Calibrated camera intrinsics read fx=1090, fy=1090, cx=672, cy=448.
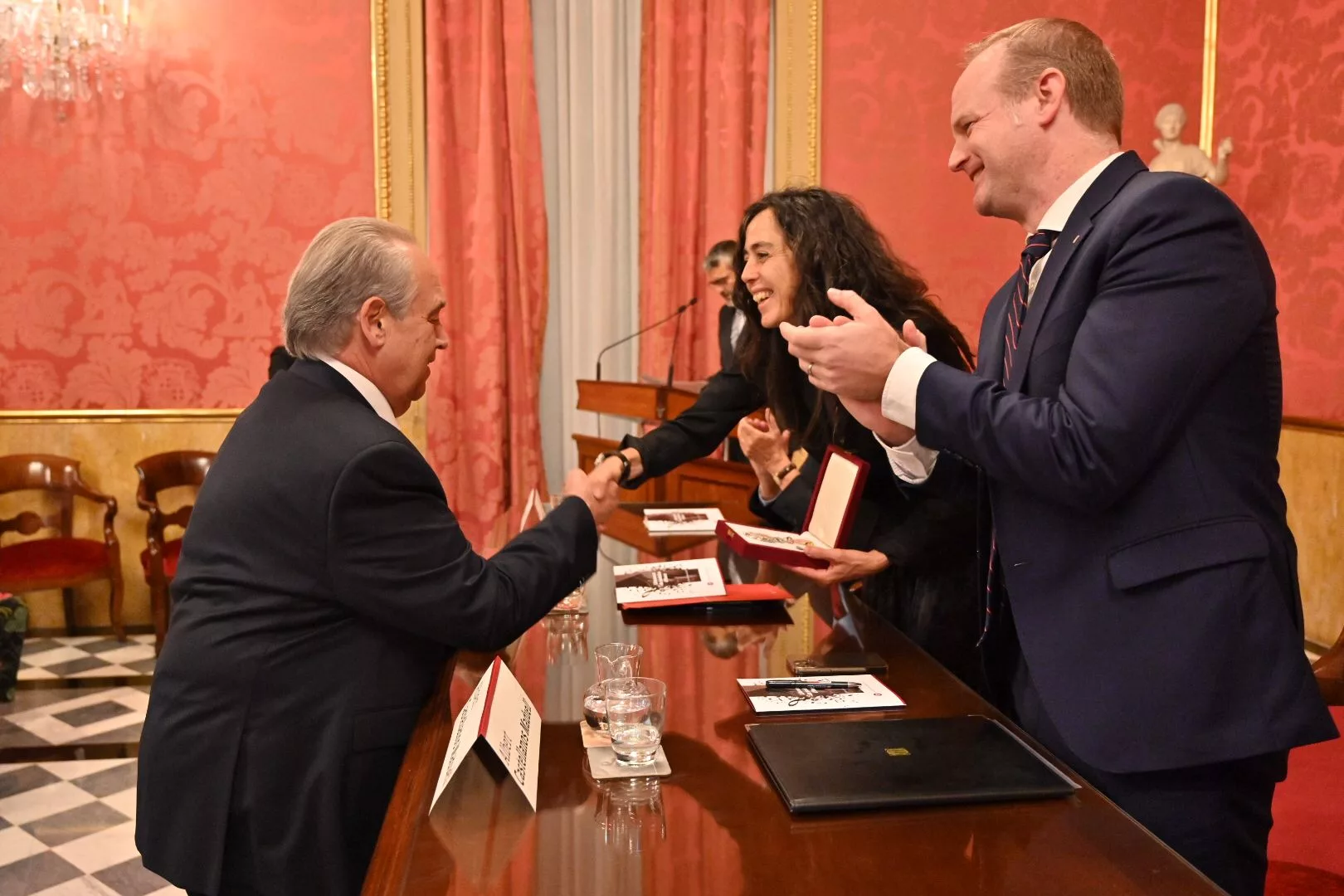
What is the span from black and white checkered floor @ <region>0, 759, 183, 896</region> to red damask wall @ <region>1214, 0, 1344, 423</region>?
4893mm

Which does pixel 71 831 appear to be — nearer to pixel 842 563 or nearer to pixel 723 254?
pixel 842 563

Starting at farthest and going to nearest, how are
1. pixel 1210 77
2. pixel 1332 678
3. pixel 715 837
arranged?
pixel 1210 77, pixel 1332 678, pixel 715 837

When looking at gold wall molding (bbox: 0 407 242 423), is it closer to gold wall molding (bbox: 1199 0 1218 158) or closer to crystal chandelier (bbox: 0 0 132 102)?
crystal chandelier (bbox: 0 0 132 102)

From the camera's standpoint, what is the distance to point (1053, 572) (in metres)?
1.42

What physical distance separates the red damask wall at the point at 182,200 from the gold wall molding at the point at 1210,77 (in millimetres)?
4172

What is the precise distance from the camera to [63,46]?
4.92m

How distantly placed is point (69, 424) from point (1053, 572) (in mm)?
5104

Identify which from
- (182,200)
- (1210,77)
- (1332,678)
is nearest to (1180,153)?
(1210,77)

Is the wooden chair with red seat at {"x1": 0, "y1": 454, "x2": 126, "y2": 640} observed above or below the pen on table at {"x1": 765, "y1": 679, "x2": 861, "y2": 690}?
below

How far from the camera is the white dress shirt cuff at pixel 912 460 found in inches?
68.4

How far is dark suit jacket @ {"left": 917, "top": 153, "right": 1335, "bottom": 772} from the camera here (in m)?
1.29

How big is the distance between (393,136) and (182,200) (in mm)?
1055

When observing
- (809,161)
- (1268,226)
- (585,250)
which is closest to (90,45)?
(585,250)

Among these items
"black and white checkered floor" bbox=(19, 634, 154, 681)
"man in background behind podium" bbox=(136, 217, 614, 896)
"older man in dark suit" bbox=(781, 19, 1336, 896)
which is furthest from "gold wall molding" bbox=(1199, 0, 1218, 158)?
"black and white checkered floor" bbox=(19, 634, 154, 681)
